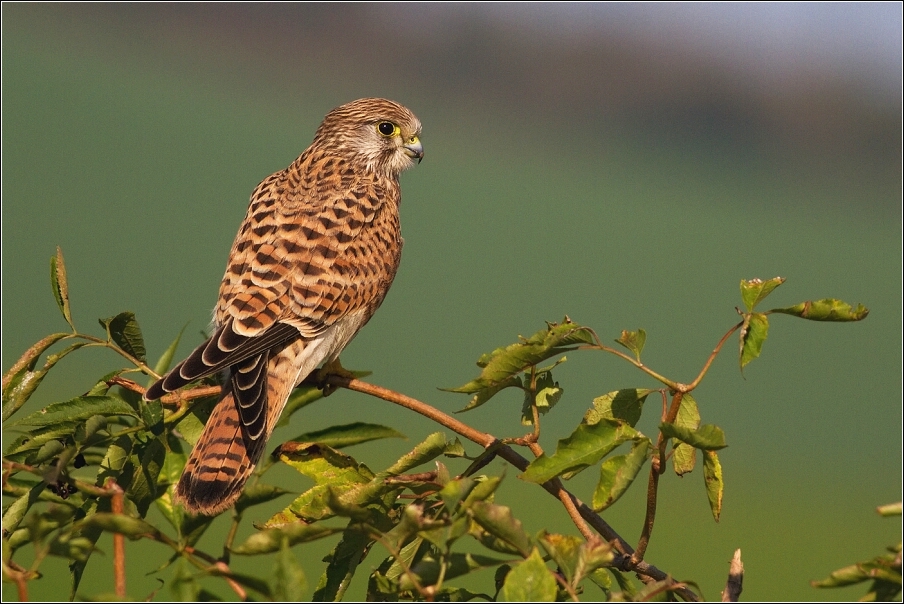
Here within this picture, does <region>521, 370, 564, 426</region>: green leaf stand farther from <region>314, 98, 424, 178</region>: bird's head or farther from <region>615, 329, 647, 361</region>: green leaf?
<region>314, 98, 424, 178</region>: bird's head

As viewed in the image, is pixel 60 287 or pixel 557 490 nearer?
pixel 557 490

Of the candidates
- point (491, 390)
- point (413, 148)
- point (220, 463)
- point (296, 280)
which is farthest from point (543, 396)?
point (413, 148)

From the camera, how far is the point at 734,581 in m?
1.56

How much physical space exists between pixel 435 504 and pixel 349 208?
1988 millimetres

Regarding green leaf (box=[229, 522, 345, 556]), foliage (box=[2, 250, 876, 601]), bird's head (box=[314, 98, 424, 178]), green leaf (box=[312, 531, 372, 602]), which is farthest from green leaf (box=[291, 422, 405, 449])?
bird's head (box=[314, 98, 424, 178])

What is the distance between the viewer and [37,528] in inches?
52.7

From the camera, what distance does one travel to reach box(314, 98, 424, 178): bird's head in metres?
4.21

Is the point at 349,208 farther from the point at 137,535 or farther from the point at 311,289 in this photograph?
the point at 137,535

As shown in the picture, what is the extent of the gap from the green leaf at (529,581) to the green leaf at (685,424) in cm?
42

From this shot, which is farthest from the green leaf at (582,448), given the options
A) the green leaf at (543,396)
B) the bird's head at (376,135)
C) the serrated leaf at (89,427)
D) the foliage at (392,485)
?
the bird's head at (376,135)

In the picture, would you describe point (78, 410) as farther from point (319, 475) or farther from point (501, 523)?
point (501, 523)

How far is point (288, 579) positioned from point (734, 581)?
768mm

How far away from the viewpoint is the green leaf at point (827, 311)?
1.55 meters

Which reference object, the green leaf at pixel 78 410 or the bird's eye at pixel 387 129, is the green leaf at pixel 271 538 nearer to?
the green leaf at pixel 78 410
